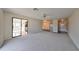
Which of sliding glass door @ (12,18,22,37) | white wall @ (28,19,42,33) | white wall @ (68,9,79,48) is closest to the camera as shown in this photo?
sliding glass door @ (12,18,22,37)

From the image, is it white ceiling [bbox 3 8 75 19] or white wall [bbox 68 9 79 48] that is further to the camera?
white wall [bbox 68 9 79 48]

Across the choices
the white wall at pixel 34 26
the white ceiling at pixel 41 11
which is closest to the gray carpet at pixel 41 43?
the white wall at pixel 34 26

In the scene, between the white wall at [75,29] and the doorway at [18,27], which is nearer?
the doorway at [18,27]

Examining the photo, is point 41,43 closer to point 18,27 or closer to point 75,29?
point 18,27

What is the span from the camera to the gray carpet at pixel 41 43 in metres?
3.05

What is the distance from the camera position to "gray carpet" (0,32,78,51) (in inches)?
120

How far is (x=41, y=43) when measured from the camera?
3422 millimetres

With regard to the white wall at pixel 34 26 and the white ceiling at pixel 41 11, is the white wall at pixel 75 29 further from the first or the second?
the white wall at pixel 34 26

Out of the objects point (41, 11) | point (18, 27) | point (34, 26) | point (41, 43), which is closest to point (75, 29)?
point (41, 43)

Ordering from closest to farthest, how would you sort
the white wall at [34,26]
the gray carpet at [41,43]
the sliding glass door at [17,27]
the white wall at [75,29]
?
1. the sliding glass door at [17,27]
2. the gray carpet at [41,43]
3. the white wall at [34,26]
4. the white wall at [75,29]

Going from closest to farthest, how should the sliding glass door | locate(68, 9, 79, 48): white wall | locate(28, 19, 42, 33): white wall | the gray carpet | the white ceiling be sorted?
the white ceiling
the sliding glass door
the gray carpet
locate(28, 19, 42, 33): white wall
locate(68, 9, 79, 48): white wall

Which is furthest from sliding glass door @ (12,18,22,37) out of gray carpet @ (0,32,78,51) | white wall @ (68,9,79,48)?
white wall @ (68,9,79,48)

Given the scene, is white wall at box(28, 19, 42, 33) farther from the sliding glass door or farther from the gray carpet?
the sliding glass door
